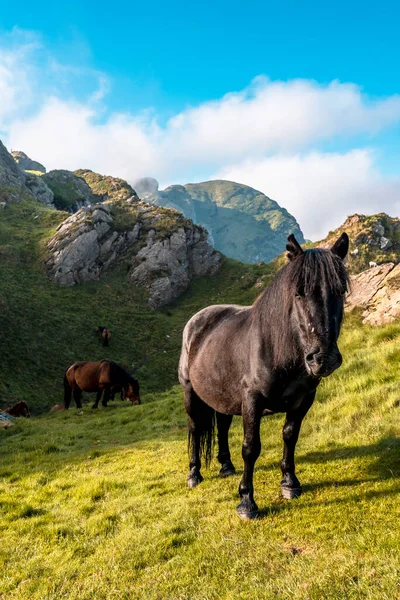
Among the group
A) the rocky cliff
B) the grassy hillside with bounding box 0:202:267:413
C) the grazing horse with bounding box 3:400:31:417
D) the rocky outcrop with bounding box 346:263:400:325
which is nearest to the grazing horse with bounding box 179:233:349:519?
the rocky outcrop with bounding box 346:263:400:325

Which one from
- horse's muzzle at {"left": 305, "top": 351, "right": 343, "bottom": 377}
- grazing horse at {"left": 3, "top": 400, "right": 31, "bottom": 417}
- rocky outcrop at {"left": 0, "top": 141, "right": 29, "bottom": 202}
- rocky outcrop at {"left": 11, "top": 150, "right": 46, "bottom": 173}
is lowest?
grazing horse at {"left": 3, "top": 400, "right": 31, "bottom": 417}

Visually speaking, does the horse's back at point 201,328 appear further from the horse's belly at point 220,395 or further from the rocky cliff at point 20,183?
the rocky cliff at point 20,183

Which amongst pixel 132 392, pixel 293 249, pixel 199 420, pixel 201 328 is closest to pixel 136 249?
pixel 132 392

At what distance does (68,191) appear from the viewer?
106688mm

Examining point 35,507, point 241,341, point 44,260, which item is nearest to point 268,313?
point 241,341

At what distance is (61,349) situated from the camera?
32.4 metres

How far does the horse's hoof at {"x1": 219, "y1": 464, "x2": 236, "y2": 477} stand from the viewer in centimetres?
707

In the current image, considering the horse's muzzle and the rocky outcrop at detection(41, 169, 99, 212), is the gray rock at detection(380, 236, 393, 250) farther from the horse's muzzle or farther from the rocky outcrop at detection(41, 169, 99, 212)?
the rocky outcrop at detection(41, 169, 99, 212)

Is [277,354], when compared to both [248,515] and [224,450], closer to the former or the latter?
[248,515]

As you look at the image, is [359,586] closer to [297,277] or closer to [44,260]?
[297,277]

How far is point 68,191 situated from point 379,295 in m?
107

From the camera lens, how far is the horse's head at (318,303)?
405 centimetres

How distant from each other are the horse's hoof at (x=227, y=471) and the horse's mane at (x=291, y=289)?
11.0ft

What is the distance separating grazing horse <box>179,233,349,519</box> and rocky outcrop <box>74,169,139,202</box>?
108 m
